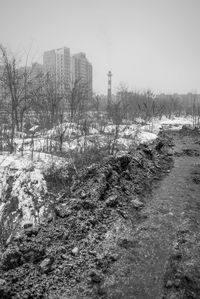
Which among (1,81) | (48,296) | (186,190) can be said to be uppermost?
(1,81)

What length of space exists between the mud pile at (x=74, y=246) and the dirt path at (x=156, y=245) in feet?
0.47

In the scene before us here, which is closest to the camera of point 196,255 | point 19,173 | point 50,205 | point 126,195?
point 196,255

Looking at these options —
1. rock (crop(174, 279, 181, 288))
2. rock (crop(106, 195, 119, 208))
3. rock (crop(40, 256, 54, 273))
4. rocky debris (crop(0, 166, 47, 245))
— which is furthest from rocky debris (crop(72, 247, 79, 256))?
rock (crop(174, 279, 181, 288))

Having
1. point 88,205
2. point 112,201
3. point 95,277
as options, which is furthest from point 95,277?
point 112,201

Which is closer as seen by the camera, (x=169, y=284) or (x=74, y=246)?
(x=169, y=284)

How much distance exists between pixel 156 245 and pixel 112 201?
Answer: 3.33 ft

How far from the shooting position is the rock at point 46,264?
6.91 feet

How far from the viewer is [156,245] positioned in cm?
263

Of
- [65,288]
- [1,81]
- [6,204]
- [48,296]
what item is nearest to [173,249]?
[65,288]

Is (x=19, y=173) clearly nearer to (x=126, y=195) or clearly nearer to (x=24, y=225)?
(x=24, y=225)

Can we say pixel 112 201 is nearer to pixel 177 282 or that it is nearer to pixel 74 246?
pixel 74 246

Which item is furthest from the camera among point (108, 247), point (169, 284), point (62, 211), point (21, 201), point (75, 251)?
point (21, 201)

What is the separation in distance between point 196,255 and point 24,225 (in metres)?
2.46

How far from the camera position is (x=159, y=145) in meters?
7.95
